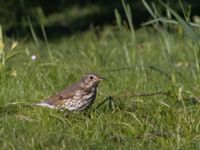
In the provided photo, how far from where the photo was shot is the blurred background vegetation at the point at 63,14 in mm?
17469

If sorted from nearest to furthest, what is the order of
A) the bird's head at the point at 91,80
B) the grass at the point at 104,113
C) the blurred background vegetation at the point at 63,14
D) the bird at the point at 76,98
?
the grass at the point at 104,113, the bird at the point at 76,98, the bird's head at the point at 91,80, the blurred background vegetation at the point at 63,14

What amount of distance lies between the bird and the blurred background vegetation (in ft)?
27.4

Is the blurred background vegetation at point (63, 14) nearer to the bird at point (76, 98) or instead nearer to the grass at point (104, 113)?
the grass at point (104, 113)

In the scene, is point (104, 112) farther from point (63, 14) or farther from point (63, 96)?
point (63, 14)

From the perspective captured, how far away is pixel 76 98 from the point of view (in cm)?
783

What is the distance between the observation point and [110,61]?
12.1 metres

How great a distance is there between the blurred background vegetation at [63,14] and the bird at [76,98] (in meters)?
8.34

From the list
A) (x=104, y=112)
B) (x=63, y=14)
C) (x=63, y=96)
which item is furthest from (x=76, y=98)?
(x=63, y=14)

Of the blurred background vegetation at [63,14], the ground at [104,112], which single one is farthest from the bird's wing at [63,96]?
the blurred background vegetation at [63,14]

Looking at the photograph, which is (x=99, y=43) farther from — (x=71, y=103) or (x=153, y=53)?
(x=71, y=103)

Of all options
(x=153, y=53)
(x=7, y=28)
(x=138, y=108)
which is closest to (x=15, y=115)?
(x=138, y=108)

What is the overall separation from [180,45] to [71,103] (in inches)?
272

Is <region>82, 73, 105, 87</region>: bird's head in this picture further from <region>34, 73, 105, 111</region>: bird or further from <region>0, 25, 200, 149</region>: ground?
<region>0, 25, 200, 149</region>: ground

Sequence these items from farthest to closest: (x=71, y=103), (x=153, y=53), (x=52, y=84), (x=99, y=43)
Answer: (x=99, y=43), (x=153, y=53), (x=52, y=84), (x=71, y=103)
